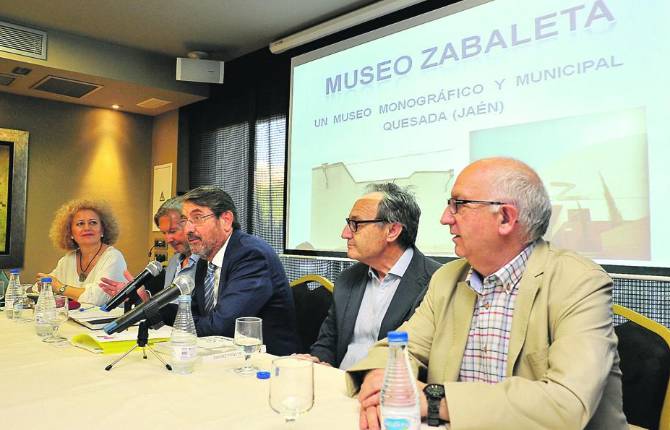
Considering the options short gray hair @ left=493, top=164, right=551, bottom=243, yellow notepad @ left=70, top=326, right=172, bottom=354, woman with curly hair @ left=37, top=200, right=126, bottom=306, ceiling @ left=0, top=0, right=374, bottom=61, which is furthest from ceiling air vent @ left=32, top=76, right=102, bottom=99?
short gray hair @ left=493, top=164, right=551, bottom=243

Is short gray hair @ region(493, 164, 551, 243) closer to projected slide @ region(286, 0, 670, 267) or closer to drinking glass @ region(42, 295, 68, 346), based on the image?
projected slide @ region(286, 0, 670, 267)

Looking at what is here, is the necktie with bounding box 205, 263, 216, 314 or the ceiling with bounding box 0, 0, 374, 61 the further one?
the ceiling with bounding box 0, 0, 374, 61

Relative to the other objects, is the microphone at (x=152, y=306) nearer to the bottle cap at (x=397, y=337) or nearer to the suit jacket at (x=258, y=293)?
the suit jacket at (x=258, y=293)

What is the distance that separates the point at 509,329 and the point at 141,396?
90cm

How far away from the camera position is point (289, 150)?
4184mm

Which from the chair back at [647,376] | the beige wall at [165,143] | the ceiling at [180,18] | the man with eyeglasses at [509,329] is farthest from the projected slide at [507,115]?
the beige wall at [165,143]

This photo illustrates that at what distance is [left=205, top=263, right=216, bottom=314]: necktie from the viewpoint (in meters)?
2.55

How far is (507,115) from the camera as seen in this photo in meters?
2.84

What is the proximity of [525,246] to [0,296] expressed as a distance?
2.80m

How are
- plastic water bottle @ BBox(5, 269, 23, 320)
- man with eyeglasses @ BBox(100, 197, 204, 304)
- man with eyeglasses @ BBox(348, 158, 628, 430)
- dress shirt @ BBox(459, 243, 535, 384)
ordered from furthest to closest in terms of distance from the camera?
man with eyeglasses @ BBox(100, 197, 204, 304) → plastic water bottle @ BBox(5, 269, 23, 320) → dress shirt @ BBox(459, 243, 535, 384) → man with eyeglasses @ BBox(348, 158, 628, 430)

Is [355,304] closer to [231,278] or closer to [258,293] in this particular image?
[258,293]

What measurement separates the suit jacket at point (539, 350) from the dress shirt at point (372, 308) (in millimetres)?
547

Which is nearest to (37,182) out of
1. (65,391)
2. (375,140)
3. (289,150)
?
(289,150)

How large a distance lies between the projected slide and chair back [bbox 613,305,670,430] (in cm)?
74
